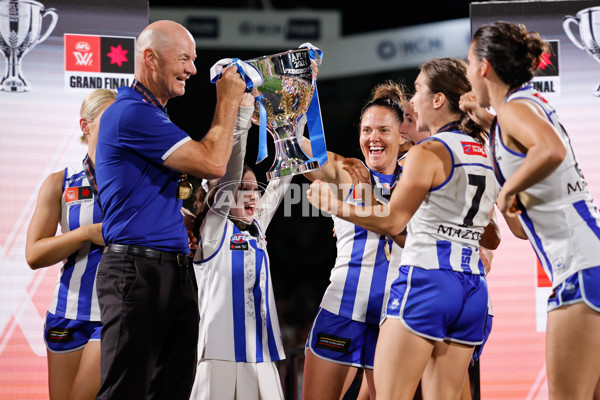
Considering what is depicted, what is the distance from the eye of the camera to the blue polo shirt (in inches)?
88.4

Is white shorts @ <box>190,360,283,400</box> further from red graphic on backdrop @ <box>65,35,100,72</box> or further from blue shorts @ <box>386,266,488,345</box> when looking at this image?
red graphic on backdrop @ <box>65,35,100,72</box>

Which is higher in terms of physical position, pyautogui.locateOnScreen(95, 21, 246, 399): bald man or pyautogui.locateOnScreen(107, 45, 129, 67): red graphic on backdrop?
pyautogui.locateOnScreen(107, 45, 129, 67): red graphic on backdrop

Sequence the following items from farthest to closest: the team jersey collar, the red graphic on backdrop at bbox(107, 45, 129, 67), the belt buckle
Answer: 1. the red graphic on backdrop at bbox(107, 45, 129, 67)
2. the team jersey collar
3. the belt buckle

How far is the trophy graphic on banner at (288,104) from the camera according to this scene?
2.50 m

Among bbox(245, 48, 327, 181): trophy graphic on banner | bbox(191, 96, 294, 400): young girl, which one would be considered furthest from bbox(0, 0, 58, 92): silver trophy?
bbox(245, 48, 327, 181): trophy graphic on banner

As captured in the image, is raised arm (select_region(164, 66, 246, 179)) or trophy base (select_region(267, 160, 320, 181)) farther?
trophy base (select_region(267, 160, 320, 181))

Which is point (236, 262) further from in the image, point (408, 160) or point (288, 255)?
point (288, 255)

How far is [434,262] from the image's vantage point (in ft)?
7.59

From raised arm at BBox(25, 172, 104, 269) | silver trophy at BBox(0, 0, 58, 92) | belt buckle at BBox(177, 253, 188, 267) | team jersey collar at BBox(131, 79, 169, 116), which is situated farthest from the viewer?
silver trophy at BBox(0, 0, 58, 92)

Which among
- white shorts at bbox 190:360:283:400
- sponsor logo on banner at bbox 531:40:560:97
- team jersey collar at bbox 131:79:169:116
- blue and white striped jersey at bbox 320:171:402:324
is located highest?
sponsor logo on banner at bbox 531:40:560:97

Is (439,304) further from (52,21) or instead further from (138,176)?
(52,21)

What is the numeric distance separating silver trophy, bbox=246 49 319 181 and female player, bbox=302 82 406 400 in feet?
1.69

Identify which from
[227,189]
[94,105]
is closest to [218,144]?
[227,189]

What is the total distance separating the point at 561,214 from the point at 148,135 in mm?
1445
